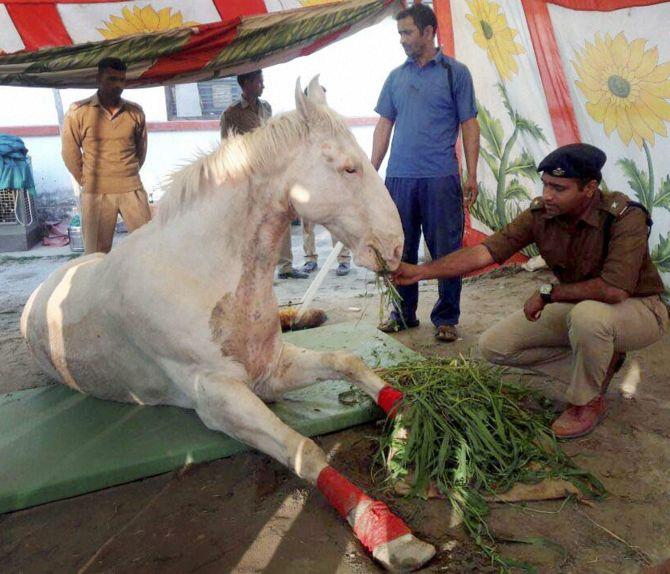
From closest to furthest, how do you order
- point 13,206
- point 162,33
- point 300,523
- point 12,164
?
point 300,523 < point 162,33 < point 12,164 < point 13,206

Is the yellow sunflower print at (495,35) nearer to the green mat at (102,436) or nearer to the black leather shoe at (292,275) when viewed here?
the black leather shoe at (292,275)

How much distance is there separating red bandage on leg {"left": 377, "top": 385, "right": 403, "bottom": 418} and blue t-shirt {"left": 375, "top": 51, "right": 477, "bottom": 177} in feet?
6.33

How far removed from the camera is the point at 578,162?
8.26 feet

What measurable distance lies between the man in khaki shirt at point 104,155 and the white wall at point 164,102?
16.1ft

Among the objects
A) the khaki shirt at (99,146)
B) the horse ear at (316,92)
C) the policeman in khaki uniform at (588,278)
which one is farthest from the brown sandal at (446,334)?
the khaki shirt at (99,146)

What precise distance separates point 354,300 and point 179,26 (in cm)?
292

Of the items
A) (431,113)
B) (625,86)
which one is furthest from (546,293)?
(625,86)

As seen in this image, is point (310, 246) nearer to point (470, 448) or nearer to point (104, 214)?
point (104, 214)

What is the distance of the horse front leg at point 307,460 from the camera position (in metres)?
1.85

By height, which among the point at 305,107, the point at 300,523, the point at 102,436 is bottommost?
the point at 300,523

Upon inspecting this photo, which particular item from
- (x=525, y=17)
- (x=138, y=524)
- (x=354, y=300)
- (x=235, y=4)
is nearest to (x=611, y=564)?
(x=138, y=524)

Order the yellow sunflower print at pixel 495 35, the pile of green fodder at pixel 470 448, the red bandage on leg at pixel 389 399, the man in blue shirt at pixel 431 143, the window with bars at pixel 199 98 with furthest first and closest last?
the window with bars at pixel 199 98
the yellow sunflower print at pixel 495 35
the man in blue shirt at pixel 431 143
the red bandage on leg at pixel 389 399
the pile of green fodder at pixel 470 448

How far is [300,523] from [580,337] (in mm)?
1535

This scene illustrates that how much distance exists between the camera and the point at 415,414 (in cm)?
244
